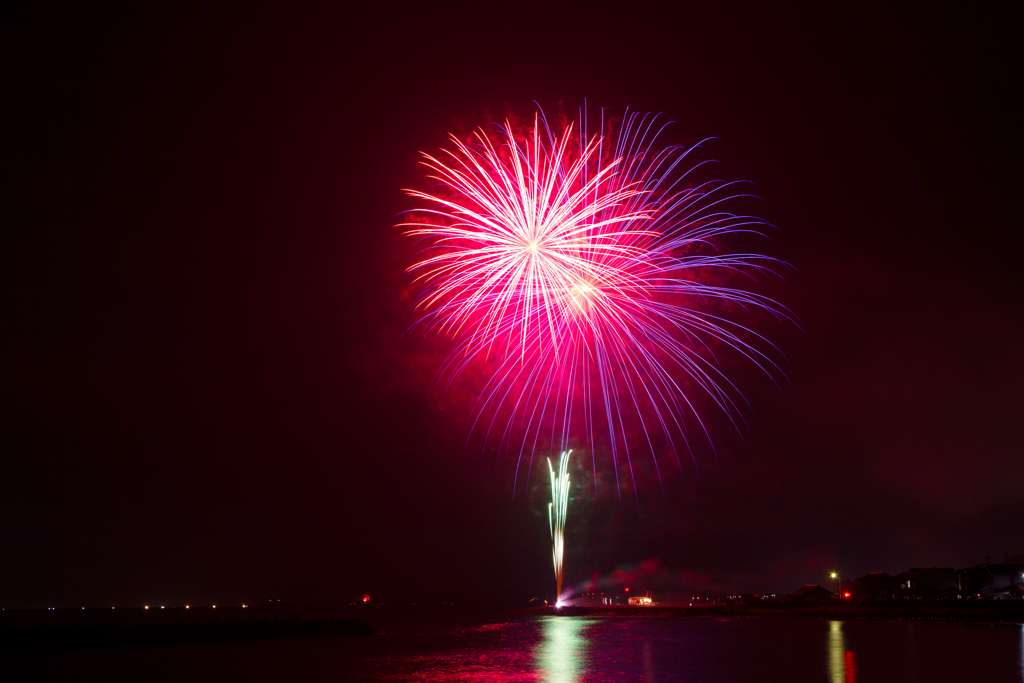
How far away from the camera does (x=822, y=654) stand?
35.6 meters

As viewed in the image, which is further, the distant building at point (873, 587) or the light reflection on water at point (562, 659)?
the distant building at point (873, 587)

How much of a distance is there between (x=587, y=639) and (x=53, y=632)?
3361cm

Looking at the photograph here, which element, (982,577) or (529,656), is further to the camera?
(982,577)

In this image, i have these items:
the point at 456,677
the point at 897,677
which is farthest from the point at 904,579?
the point at 456,677

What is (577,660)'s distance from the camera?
36062 millimetres

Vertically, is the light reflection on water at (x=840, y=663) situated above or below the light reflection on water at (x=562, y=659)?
above

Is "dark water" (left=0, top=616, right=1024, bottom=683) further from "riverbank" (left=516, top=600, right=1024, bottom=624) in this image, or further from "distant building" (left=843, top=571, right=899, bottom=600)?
"distant building" (left=843, top=571, right=899, bottom=600)

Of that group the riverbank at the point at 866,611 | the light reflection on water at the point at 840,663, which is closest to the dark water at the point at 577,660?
the light reflection on water at the point at 840,663

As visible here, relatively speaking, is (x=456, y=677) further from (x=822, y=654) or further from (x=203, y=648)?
(x=203, y=648)

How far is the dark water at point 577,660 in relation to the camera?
93.4ft

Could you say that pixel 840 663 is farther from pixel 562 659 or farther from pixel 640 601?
pixel 640 601

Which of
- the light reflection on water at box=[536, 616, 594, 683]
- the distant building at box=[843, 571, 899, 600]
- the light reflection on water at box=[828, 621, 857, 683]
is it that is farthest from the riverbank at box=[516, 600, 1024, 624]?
the light reflection on water at box=[536, 616, 594, 683]

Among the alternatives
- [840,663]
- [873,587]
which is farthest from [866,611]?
[840,663]

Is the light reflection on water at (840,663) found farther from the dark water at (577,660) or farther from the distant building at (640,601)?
the distant building at (640,601)
